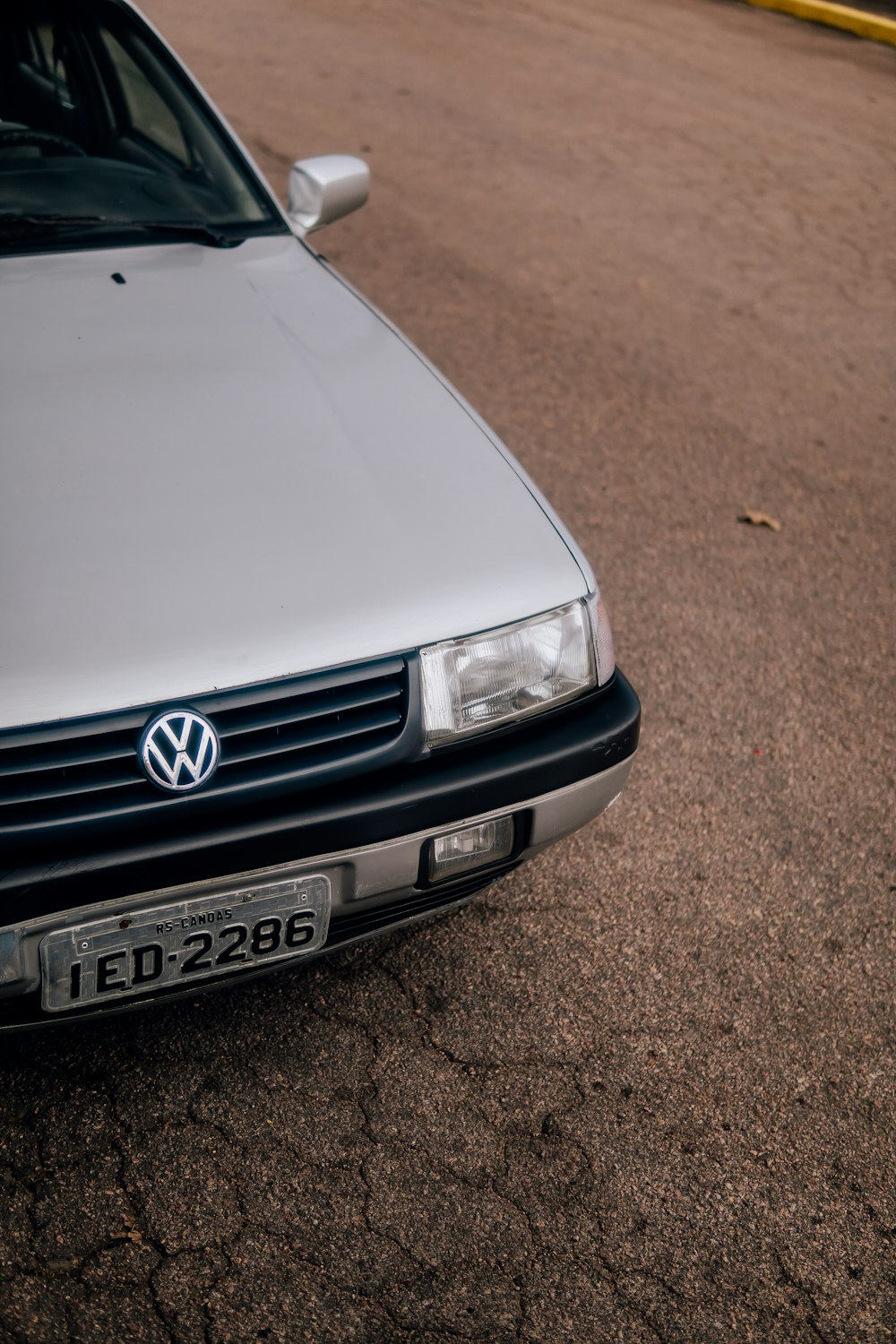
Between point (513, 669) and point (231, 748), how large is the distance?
52cm

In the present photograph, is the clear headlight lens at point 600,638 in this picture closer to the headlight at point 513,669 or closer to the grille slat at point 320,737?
the headlight at point 513,669

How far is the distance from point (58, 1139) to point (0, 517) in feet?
3.59

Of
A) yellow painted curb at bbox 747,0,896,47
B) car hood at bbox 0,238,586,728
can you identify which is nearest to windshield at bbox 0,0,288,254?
car hood at bbox 0,238,586,728

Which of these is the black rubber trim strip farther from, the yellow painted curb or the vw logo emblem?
the yellow painted curb

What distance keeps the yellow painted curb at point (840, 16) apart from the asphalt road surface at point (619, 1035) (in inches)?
276

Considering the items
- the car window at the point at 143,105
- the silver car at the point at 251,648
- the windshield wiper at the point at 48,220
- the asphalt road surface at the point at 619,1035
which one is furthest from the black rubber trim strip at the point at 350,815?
the car window at the point at 143,105

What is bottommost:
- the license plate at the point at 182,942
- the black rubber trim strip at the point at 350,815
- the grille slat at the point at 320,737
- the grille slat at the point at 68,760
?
the license plate at the point at 182,942

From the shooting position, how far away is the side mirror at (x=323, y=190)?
3.25 m

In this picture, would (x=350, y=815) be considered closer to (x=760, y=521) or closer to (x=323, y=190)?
(x=323, y=190)

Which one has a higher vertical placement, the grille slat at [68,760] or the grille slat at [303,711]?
the grille slat at [303,711]

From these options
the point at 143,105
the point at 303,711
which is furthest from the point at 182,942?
the point at 143,105

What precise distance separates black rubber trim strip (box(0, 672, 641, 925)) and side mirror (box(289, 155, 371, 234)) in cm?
181

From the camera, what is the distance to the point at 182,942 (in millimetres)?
1828

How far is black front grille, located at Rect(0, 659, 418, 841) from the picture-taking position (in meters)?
1.70
